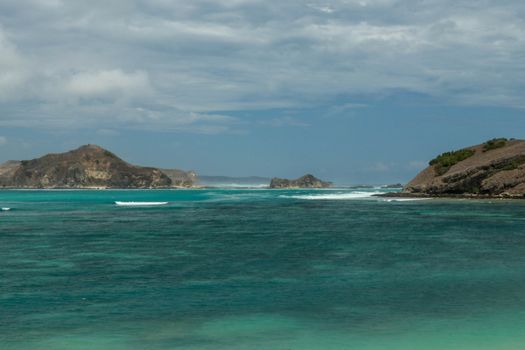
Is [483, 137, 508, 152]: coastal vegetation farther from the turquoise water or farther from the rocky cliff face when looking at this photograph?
the turquoise water

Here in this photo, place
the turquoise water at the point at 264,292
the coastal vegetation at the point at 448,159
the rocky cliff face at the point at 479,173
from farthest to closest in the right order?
the coastal vegetation at the point at 448,159
the rocky cliff face at the point at 479,173
the turquoise water at the point at 264,292

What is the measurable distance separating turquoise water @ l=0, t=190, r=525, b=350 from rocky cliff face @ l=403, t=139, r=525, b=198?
73.6 metres

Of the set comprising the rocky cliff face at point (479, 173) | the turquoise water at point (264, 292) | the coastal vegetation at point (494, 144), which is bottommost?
the turquoise water at point (264, 292)

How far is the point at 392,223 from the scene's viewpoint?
58.0 meters

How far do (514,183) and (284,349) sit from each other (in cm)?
10678

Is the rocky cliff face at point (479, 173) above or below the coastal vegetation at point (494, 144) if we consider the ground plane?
below

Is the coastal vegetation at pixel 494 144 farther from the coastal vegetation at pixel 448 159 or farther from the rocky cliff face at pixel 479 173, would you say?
the coastal vegetation at pixel 448 159

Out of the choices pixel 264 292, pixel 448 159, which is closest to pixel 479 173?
pixel 448 159

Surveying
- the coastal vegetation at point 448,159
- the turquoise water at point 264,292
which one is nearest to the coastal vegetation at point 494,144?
the coastal vegetation at point 448,159

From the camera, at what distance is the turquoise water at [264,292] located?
16.0 meters

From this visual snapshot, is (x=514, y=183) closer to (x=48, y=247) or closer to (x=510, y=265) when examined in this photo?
(x=510, y=265)

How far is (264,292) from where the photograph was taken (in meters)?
22.6

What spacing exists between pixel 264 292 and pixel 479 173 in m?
104

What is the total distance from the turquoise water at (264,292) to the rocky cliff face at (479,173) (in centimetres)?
7356
